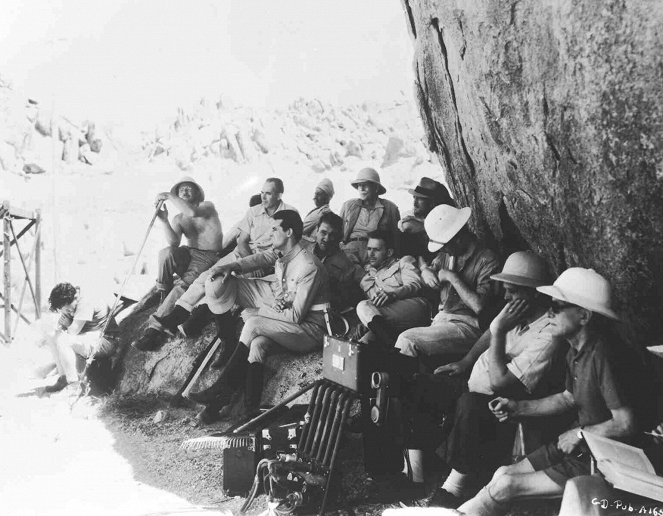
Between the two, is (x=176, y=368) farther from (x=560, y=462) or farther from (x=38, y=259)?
(x=560, y=462)

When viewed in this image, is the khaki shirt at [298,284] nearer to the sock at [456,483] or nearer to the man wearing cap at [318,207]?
the man wearing cap at [318,207]

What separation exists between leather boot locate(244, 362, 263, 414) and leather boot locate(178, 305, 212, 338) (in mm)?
575

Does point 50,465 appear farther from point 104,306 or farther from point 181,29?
point 181,29

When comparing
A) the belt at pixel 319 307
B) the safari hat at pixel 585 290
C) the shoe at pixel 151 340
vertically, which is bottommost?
the shoe at pixel 151 340

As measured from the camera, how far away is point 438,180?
15.7ft

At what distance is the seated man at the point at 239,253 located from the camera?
517 cm

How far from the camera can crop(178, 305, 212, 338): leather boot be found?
517 centimetres

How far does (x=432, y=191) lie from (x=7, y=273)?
3098 millimetres

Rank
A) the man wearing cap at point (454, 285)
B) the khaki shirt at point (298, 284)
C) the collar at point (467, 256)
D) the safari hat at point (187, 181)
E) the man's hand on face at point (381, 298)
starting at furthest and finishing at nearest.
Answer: the safari hat at point (187, 181) → the khaki shirt at point (298, 284) → the man's hand on face at point (381, 298) → the collar at point (467, 256) → the man wearing cap at point (454, 285)

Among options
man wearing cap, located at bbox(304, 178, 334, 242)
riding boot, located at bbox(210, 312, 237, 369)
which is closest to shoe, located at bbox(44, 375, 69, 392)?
riding boot, located at bbox(210, 312, 237, 369)

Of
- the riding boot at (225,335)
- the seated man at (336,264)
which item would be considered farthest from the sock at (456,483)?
the riding boot at (225,335)

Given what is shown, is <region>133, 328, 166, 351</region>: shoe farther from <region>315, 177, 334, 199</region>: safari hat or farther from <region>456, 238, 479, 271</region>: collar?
Answer: <region>456, 238, 479, 271</region>: collar

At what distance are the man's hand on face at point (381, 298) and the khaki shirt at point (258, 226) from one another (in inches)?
36.4

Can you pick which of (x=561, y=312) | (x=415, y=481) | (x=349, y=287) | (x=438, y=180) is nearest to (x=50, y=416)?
(x=349, y=287)
